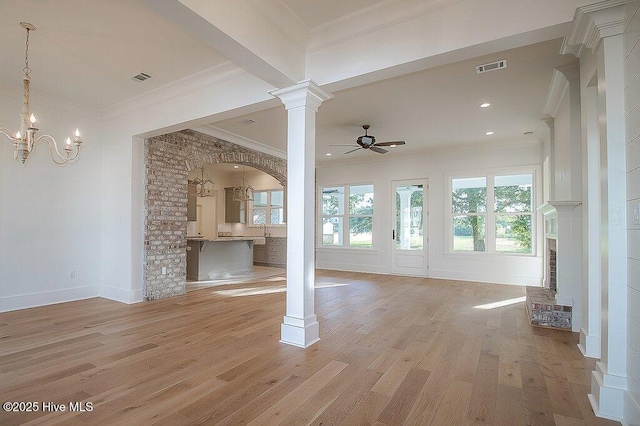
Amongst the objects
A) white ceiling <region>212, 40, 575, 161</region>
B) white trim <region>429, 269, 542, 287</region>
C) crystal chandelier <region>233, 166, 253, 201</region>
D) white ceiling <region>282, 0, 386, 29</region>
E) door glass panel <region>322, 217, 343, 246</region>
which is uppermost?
white ceiling <region>282, 0, 386, 29</region>

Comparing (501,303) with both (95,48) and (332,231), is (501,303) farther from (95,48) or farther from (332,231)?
(95,48)

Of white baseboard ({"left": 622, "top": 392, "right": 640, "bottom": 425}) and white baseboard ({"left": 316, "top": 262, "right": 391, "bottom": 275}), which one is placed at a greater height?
white baseboard ({"left": 622, "top": 392, "right": 640, "bottom": 425})

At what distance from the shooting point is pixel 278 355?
2918mm

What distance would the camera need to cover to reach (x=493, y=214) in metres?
6.90

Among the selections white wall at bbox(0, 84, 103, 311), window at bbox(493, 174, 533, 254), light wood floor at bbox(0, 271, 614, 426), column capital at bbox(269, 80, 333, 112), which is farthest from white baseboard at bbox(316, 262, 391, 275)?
column capital at bbox(269, 80, 333, 112)

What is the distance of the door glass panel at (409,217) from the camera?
7711 millimetres

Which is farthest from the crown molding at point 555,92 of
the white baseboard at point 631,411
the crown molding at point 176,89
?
the crown molding at point 176,89

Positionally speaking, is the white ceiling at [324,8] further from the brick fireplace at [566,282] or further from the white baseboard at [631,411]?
the white baseboard at [631,411]

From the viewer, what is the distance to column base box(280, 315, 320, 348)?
313 cm

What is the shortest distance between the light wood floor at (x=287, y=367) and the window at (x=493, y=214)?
103 inches

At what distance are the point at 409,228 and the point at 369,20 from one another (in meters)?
5.68

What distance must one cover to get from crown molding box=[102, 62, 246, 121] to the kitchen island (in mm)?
2817

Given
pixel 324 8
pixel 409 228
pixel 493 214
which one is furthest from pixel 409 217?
pixel 324 8

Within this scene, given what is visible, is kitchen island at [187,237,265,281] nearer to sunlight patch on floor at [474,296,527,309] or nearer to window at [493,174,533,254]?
sunlight patch on floor at [474,296,527,309]
